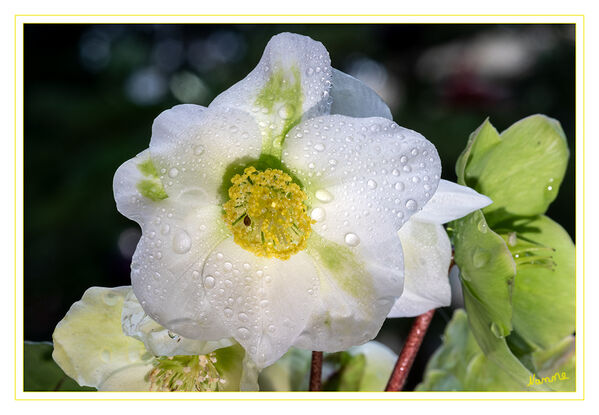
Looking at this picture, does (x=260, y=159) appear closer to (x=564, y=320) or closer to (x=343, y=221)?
(x=343, y=221)

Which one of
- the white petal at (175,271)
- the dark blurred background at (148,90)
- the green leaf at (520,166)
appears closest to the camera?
the white petal at (175,271)

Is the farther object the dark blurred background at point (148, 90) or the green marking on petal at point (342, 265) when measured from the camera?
the dark blurred background at point (148, 90)

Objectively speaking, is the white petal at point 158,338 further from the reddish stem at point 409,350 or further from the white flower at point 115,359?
the reddish stem at point 409,350

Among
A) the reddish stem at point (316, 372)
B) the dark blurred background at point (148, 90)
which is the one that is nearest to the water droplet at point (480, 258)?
the reddish stem at point (316, 372)

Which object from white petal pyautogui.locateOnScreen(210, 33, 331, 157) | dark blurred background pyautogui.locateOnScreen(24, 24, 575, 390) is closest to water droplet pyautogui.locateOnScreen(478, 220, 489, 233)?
white petal pyautogui.locateOnScreen(210, 33, 331, 157)
